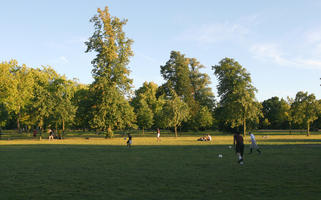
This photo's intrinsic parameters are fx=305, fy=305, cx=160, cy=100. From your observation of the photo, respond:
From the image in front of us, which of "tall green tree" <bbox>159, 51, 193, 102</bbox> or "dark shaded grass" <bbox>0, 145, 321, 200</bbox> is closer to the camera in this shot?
"dark shaded grass" <bbox>0, 145, 321, 200</bbox>

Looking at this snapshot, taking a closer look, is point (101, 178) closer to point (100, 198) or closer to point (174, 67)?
point (100, 198)

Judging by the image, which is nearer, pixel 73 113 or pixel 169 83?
pixel 73 113

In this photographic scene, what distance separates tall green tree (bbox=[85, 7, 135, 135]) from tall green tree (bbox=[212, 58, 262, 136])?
68.8ft

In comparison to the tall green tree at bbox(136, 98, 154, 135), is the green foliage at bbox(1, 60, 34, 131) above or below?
above

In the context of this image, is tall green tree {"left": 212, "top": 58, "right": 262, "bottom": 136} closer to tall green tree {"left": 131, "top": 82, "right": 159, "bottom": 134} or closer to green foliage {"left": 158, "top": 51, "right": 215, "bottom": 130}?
green foliage {"left": 158, "top": 51, "right": 215, "bottom": 130}

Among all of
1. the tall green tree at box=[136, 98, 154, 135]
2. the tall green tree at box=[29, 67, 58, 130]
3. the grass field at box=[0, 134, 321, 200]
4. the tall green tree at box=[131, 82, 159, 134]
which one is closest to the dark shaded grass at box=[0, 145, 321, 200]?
the grass field at box=[0, 134, 321, 200]

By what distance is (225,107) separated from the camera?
67250mm

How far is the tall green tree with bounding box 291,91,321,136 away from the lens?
204 feet

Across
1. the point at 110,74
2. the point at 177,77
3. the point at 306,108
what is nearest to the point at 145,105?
the point at 177,77

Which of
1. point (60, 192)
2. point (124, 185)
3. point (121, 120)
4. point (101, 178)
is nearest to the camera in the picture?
point (60, 192)

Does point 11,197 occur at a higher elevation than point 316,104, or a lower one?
lower

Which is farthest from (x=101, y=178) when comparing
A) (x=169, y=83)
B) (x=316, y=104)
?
(x=169, y=83)

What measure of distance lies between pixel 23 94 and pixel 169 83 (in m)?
37.5

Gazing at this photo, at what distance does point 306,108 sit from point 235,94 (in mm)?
15446
